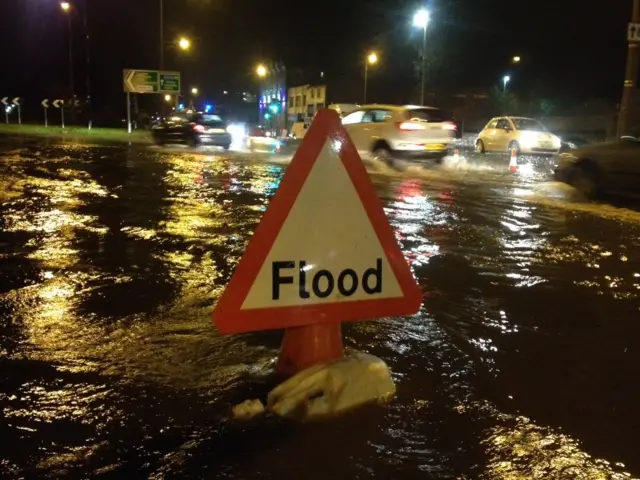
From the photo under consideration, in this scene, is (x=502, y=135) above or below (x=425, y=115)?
below

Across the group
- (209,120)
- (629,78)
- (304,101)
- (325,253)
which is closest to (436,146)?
(629,78)

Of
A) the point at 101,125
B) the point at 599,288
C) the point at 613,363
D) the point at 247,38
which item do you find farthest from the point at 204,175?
the point at 247,38

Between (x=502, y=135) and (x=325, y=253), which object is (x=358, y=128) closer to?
(x=502, y=135)

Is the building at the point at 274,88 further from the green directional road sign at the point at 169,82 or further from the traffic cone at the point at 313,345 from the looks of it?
the traffic cone at the point at 313,345

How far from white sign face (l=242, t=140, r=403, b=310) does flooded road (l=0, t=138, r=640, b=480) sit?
66 centimetres

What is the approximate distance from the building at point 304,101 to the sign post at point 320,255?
5904cm

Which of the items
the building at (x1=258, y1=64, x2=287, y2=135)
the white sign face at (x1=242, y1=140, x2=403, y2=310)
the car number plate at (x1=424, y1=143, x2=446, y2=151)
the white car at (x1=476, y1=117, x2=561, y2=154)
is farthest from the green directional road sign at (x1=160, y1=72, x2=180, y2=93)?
the white sign face at (x1=242, y1=140, x2=403, y2=310)

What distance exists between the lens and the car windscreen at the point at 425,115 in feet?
61.2

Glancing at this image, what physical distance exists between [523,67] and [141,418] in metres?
64.0

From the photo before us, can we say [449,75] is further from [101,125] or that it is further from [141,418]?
[141,418]

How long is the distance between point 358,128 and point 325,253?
53.1 ft

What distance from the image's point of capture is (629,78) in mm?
17406

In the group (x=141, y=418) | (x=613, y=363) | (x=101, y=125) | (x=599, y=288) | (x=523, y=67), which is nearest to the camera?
(x=141, y=418)

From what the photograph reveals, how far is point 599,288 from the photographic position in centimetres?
688
